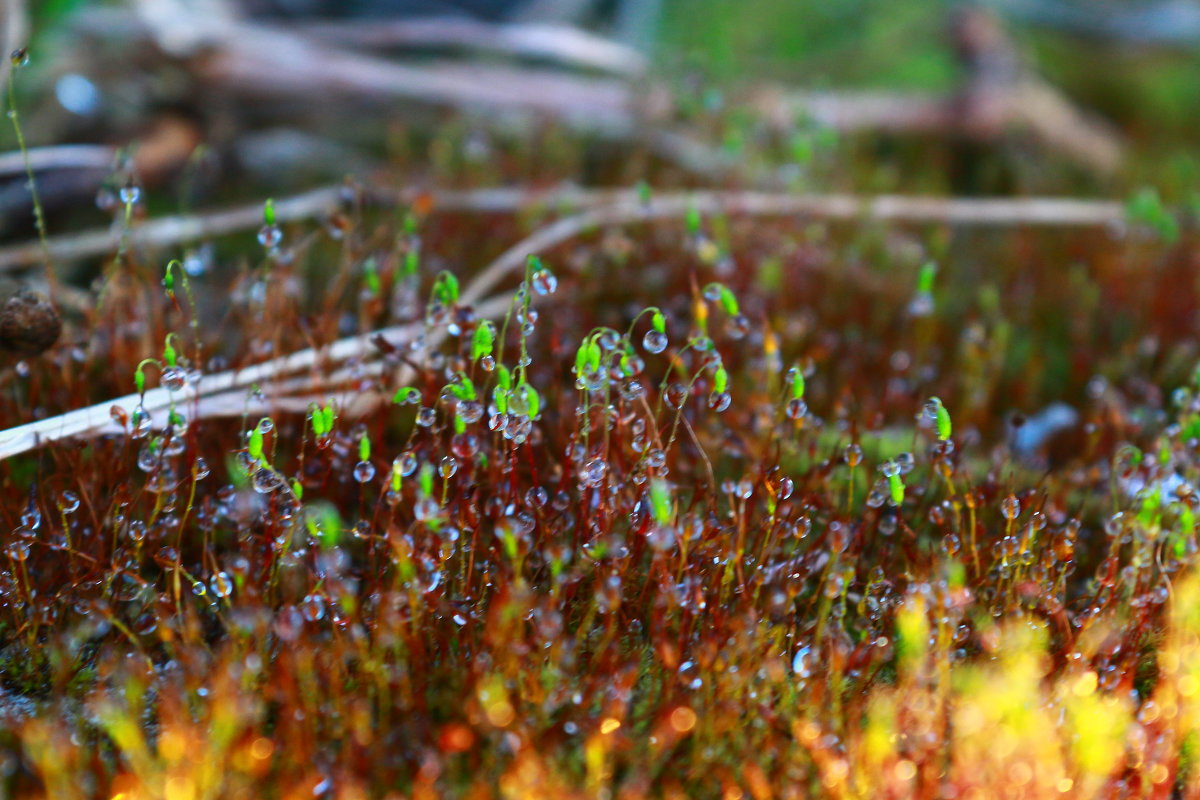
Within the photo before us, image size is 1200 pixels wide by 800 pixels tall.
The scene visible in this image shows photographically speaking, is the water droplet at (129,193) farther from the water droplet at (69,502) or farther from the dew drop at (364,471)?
the dew drop at (364,471)

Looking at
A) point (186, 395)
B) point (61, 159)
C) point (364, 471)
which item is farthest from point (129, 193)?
point (61, 159)

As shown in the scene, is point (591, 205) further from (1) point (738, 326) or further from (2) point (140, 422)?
(2) point (140, 422)

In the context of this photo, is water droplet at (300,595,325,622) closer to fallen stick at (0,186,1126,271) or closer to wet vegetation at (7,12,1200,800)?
wet vegetation at (7,12,1200,800)

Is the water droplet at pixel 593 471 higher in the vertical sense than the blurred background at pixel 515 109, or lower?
lower

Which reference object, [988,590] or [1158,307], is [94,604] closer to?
[988,590]

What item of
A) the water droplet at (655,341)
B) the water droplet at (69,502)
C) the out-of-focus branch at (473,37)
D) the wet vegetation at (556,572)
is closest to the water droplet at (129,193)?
the wet vegetation at (556,572)

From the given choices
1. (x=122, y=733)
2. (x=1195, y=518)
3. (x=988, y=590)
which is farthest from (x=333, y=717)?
(x=1195, y=518)

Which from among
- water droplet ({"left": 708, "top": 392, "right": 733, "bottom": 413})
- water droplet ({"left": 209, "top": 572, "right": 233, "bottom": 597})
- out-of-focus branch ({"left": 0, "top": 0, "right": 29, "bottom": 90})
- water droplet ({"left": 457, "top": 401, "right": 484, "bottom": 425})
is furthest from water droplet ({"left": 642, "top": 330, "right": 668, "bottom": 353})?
out-of-focus branch ({"left": 0, "top": 0, "right": 29, "bottom": 90})
